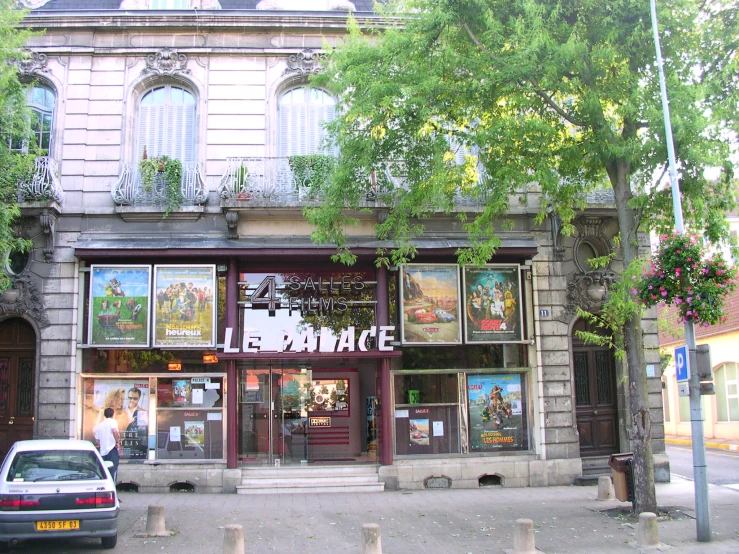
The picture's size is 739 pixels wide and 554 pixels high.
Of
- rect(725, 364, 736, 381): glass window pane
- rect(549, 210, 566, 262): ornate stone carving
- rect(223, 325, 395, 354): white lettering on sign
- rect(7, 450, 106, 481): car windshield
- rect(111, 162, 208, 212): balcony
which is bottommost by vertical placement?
rect(7, 450, 106, 481): car windshield

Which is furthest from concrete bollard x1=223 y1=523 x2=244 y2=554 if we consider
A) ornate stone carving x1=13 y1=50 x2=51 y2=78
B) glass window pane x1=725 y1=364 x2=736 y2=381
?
glass window pane x1=725 y1=364 x2=736 y2=381

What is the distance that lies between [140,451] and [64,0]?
445 inches

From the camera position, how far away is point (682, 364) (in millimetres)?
10828

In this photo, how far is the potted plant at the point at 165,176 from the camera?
15211mm

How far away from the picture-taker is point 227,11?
1650 centimetres

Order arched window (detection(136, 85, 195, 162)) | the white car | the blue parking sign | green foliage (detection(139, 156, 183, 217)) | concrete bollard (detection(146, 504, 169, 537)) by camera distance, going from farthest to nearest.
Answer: arched window (detection(136, 85, 195, 162)) → green foliage (detection(139, 156, 183, 217)) → the blue parking sign → concrete bollard (detection(146, 504, 169, 537)) → the white car

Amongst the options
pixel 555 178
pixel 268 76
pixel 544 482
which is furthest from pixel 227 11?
pixel 544 482

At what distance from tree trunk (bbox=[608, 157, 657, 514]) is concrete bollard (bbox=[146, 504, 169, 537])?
7.94 metres

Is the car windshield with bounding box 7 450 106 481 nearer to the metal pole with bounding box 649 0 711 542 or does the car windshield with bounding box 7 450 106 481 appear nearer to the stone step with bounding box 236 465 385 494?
the stone step with bounding box 236 465 385 494

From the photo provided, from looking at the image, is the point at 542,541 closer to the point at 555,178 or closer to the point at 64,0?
the point at 555,178

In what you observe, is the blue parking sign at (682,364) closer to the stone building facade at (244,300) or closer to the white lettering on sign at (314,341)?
the stone building facade at (244,300)

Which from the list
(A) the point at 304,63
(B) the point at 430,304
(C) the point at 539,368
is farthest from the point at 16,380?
(C) the point at 539,368

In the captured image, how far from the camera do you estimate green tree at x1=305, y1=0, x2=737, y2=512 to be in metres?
11.4

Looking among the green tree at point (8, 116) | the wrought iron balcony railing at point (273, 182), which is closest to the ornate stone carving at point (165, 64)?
the wrought iron balcony railing at point (273, 182)
